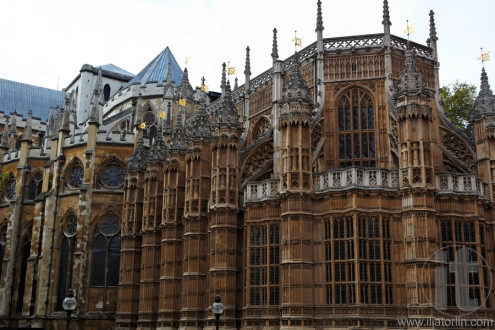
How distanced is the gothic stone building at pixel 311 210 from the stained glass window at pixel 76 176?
4.00m

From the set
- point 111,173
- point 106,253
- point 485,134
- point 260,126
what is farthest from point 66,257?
point 485,134

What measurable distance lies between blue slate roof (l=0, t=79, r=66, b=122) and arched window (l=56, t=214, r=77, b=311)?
28.2 metres

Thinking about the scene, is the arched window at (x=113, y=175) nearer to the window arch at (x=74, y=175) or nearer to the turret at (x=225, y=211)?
the window arch at (x=74, y=175)

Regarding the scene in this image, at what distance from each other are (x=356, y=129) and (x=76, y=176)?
2629 centimetres

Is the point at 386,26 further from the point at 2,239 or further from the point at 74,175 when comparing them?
the point at 2,239

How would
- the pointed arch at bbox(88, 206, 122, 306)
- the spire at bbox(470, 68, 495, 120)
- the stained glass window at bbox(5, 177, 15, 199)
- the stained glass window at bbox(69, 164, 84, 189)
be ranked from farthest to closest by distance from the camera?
the stained glass window at bbox(5, 177, 15, 199) < the stained glass window at bbox(69, 164, 84, 189) < the pointed arch at bbox(88, 206, 122, 306) < the spire at bbox(470, 68, 495, 120)

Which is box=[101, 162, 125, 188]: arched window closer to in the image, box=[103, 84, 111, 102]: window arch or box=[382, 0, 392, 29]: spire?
box=[103, 84, 111, 102]: window arch

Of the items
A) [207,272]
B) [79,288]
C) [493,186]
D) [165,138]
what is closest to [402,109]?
[493,186]

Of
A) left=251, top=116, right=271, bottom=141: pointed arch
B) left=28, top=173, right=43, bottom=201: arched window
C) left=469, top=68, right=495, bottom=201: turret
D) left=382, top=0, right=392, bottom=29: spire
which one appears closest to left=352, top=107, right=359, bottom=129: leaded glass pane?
left=382, top=0, right=392, bottom=29: spire

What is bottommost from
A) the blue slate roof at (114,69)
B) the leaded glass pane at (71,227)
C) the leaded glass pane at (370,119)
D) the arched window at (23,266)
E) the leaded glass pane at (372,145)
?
the arched window at (23,266)

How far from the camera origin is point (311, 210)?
27625 mm

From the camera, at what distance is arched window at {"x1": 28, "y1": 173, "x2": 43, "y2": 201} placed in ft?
174

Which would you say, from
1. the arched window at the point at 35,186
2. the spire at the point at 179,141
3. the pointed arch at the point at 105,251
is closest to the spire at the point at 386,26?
the spire at the point at 179,141

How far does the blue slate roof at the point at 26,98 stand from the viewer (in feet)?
237
